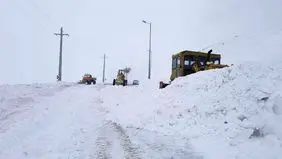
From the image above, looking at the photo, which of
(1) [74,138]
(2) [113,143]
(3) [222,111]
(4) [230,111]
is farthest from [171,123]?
(1) [74,138]

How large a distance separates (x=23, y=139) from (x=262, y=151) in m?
8.06

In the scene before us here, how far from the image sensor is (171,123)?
1778 centimetres

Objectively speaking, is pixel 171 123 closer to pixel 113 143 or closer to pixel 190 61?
pixel 113 143

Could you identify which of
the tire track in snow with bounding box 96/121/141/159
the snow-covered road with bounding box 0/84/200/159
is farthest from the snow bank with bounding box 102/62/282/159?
the tire track in snow with bounding box 96/121/141/159

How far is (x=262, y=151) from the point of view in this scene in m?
13.0

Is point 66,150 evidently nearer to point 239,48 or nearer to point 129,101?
point 129,101

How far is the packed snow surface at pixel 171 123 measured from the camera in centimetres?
1298

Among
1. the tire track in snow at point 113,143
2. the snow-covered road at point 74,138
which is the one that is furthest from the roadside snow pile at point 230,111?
the tire track in snow at point 113,143

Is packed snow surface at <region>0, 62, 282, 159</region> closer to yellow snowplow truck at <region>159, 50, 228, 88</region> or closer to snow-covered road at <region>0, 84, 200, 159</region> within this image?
snow-covered road at <region>0, 84, 200, 159</region>

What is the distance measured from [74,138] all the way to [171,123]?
497cm

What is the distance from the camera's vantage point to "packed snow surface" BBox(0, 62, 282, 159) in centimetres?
1298

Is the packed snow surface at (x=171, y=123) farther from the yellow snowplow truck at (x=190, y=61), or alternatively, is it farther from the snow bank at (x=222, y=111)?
the yellow snowplow truck at (x=190, y=61)

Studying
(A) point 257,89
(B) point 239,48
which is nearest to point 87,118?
(A) point 257,89

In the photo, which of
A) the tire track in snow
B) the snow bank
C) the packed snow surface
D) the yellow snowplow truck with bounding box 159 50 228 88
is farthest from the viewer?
the yellow snowplow truck with bounding box 159 50 228 88
